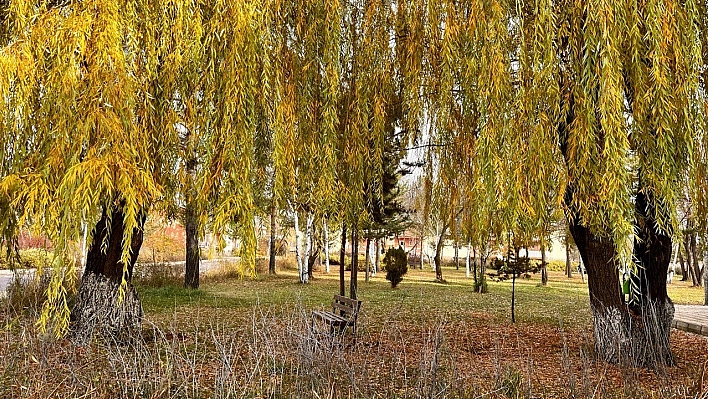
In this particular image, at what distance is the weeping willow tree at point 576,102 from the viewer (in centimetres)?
308

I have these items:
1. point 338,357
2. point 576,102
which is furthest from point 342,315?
point 576,102

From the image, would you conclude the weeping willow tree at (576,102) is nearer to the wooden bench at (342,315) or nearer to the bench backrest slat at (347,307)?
the wooden bench at (342,315)

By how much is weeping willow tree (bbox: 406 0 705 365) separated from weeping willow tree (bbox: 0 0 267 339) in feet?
4.24

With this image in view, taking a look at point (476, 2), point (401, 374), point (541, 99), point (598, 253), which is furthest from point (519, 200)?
point (598, 253)

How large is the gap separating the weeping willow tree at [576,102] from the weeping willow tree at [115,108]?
1.29 m

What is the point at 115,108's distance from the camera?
2799mm

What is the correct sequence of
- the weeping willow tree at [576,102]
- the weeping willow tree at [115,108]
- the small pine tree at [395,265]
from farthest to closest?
the small pine tree at [395,265]
the weeping willow tree at [576,102]
the weeping willow tree at [115,108]

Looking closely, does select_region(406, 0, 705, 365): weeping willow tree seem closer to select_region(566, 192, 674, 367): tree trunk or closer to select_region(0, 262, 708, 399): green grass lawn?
select_region(0, 262, 708, 399): green grass lawn

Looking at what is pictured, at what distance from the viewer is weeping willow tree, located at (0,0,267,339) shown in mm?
2691

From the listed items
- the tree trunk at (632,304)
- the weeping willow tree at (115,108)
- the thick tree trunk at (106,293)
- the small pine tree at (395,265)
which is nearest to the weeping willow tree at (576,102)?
the weeping willow tree at (115,108)

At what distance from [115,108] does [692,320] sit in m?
9.29

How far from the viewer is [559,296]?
1523cm

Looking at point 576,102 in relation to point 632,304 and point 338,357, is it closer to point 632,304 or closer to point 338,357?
point 338,357

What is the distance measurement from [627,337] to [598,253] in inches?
31.0
